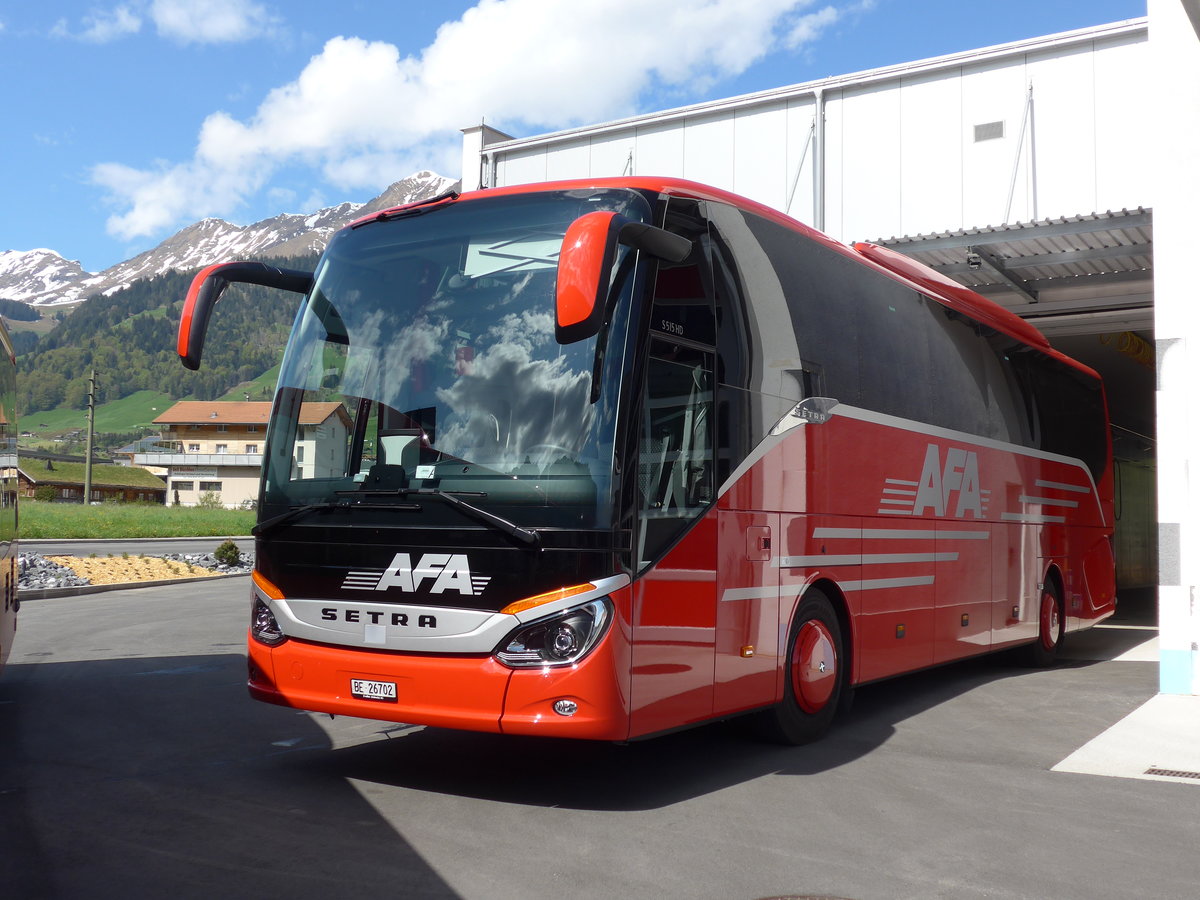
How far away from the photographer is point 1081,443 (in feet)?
47.3

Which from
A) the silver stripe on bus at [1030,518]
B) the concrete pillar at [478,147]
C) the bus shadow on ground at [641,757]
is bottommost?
the bus shadow on ground at [641,757]

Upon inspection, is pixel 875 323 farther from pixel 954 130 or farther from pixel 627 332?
pixel 954 130

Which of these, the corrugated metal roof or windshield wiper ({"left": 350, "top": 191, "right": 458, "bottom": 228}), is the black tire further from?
windshield wiper ({"left": 350, "top": 191, "right": 458, "bottom": 228})

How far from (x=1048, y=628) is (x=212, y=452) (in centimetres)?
12171

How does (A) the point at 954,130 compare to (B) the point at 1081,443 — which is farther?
(A) the point at 954,130

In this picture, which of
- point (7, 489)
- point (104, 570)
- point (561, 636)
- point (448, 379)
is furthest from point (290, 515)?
point (104, 570)

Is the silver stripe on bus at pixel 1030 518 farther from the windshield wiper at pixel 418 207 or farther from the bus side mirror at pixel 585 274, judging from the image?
the bus side mirror at pixel 585 274

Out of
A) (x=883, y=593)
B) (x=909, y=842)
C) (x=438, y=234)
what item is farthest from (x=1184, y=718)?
(x=438, y=234)

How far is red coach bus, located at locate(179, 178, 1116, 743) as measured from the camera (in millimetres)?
5832

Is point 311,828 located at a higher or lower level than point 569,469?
lower

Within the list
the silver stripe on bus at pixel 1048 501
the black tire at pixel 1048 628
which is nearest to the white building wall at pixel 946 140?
the silver stripe on bus at pixel 1048 501

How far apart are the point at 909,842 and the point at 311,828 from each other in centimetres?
276

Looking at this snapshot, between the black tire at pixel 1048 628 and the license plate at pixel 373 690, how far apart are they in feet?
28.7

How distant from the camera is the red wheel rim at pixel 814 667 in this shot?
25.4 ft
